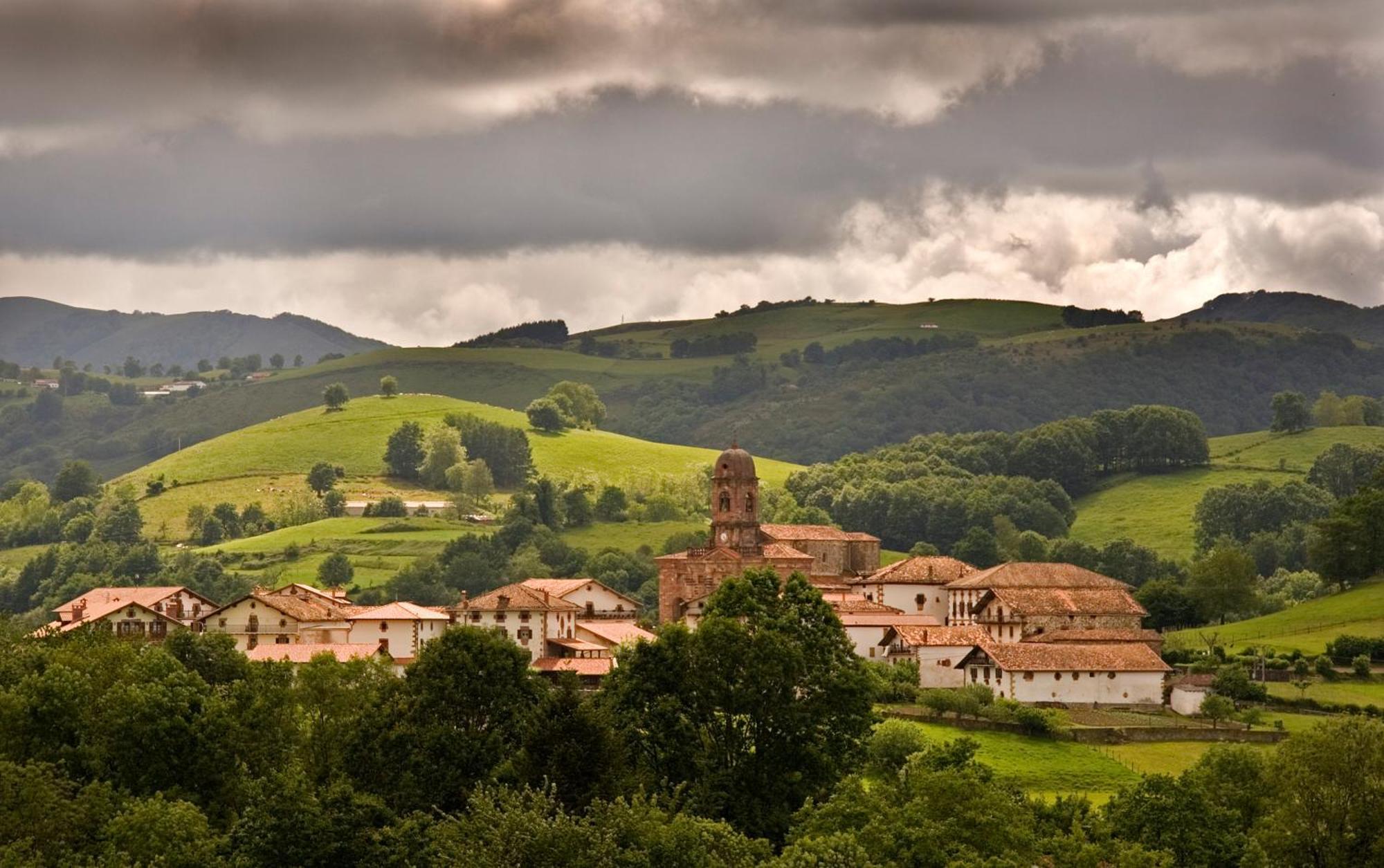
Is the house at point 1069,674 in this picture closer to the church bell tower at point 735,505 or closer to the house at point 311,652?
the church bell tower at point 735,505

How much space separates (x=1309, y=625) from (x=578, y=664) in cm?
4584

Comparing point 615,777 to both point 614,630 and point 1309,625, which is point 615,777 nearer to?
point 614,630

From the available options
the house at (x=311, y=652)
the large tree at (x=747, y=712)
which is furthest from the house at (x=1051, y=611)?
the large tree at (x=747, y=712)

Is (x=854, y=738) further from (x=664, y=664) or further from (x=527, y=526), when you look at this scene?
(x=527, y=526)

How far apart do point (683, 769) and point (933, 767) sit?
969 centimetres

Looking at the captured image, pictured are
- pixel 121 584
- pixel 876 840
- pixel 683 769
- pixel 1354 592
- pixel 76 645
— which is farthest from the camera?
pixel 121 584

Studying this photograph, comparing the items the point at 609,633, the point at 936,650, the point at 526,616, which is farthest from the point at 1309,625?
the point at 526,616

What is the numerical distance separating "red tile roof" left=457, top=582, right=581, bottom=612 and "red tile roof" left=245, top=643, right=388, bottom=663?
758cm

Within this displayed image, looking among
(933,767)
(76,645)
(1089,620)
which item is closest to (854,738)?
(933,767)

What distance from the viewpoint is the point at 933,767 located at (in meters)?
78.1

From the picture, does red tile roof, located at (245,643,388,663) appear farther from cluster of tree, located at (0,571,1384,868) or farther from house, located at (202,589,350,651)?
cluster of tree, located at (0,571,1384,868)

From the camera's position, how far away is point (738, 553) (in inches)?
5325

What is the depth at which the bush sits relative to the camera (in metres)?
83.9

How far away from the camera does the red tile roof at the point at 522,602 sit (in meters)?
129
